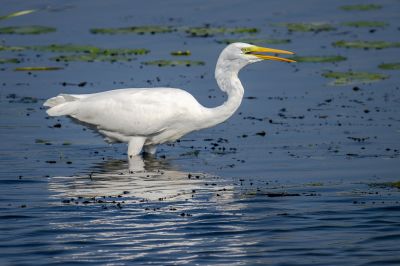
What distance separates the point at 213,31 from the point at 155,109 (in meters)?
A: 8.96

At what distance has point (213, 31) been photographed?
77.9 feet

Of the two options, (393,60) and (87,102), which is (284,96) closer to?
(393,60)

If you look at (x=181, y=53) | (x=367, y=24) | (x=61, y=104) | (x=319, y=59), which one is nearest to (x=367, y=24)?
(x=367, y=24)

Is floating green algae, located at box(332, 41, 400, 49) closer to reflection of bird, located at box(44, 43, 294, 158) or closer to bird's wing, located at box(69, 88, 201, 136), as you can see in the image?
reflection of bird, located at box(44, 43, 294, 158)

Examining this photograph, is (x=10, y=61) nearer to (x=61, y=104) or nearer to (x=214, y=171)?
(x=61, y=104)

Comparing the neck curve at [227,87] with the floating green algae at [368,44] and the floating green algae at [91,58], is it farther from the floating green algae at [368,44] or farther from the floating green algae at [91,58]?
the floating green algae at [368,44]

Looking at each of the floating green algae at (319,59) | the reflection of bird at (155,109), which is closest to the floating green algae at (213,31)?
the floating green algae at (319,59)

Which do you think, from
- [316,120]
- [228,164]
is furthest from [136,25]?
[228,164]

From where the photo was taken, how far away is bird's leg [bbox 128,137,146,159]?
50.2 ft

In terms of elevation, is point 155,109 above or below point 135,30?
below

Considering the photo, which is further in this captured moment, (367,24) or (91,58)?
(367,24)

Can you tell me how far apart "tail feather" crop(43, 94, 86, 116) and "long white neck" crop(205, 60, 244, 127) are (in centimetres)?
182

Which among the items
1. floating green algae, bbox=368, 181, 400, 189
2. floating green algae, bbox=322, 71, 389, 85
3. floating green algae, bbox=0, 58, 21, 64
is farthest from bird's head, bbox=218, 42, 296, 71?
floating green algae, bbox=0, 58, 21, 64

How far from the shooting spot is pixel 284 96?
1884cm
